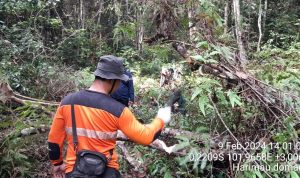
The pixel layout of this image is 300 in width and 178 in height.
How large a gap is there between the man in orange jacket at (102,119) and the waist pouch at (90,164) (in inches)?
2.1

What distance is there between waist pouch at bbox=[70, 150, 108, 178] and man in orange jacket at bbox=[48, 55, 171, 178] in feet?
0.18

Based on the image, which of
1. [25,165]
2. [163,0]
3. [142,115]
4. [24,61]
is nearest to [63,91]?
[24,61]

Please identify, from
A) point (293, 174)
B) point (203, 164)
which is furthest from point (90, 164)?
point (293, 174)

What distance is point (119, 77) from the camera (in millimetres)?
3303

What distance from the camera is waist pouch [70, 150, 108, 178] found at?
3.27 metres

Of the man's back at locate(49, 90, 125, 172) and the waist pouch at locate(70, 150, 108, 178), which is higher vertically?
the man's back at locate(49, 90, 125, 172)

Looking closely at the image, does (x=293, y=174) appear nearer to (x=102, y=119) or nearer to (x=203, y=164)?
(x=203, y=164)

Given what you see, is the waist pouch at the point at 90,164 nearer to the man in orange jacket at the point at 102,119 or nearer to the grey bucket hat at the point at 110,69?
the man in orange jacket at the point at 102,119

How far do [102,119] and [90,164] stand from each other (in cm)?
40

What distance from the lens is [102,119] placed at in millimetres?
3246

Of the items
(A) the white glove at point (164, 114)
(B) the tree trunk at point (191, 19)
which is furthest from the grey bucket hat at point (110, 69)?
(B) the tree trunk at point (191, 19)

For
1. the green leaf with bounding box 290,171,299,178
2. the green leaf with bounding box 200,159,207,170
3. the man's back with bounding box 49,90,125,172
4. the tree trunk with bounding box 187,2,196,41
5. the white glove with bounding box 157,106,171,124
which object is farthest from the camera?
the tree trunk with bounding box 187,2,196,41

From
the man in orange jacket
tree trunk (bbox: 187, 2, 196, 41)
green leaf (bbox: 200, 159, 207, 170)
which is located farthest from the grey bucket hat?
tree trunk (bbox: 187, 2, 196, 41)

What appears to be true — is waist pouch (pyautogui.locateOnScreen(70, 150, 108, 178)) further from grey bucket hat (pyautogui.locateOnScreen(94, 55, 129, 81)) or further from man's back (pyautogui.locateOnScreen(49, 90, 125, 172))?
grey bucket hat (pyautogui.locateOnScreen(94, 55, 129, 81))
